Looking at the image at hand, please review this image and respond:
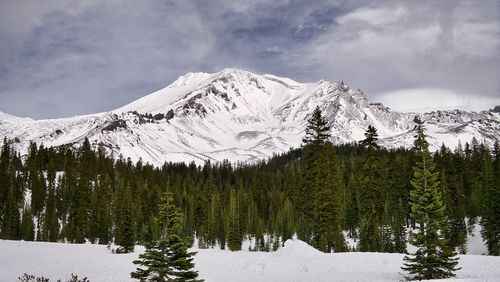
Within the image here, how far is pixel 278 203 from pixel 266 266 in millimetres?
95606

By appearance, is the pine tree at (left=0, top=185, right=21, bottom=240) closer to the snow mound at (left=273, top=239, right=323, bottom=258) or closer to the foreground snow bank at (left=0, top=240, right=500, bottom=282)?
the foreground snow bank at (left=0, top=240, right=500, bottom=282)

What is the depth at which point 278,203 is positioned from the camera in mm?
134750

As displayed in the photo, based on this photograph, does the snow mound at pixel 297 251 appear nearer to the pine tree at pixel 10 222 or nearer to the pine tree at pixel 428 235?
the pine tree at pixel 428 235

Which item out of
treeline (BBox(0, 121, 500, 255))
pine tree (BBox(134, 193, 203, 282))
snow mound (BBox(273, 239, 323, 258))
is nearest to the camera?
pine tree (BBox(134, 193, 203, 282))

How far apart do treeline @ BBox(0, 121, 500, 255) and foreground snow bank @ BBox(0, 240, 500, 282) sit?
5547 mm

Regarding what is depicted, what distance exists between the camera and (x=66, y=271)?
3581cm

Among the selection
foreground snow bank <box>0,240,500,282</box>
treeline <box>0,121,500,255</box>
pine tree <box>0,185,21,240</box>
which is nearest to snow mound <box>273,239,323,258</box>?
foreground snow bank <box>0,240,500,282</box>

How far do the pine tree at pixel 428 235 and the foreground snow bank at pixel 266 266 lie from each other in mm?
1324

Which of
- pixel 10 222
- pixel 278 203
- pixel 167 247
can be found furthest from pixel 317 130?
pixel 278 203

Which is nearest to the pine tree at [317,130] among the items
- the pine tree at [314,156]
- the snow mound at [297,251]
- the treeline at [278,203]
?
the pine tree at [314,156]

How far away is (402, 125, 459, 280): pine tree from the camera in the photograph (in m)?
27.1

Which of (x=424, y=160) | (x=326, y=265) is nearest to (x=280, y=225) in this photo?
(x=326, y=265)

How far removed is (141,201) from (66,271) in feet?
259

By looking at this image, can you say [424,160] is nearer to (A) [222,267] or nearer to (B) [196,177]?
(A) [222,267]
